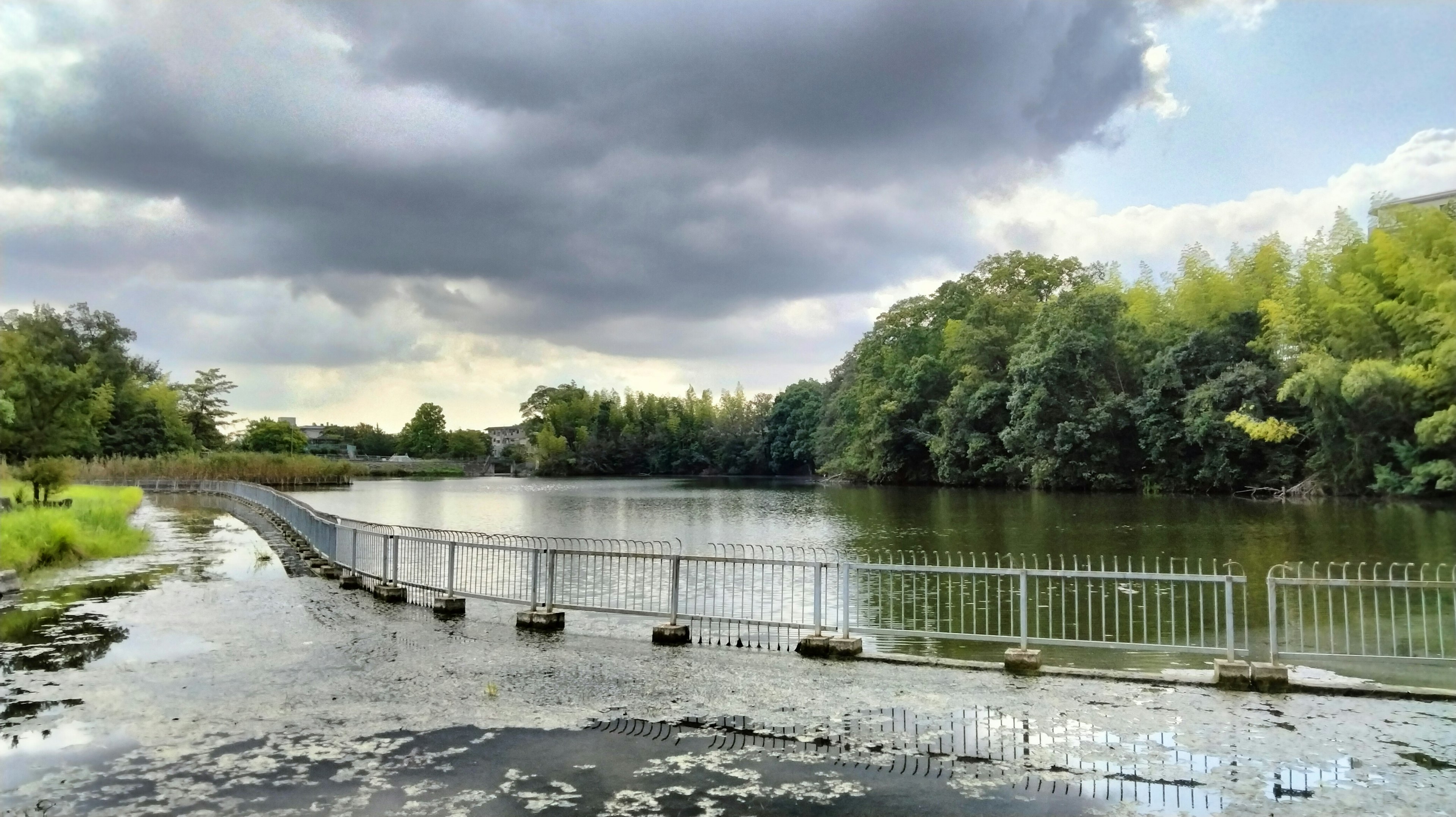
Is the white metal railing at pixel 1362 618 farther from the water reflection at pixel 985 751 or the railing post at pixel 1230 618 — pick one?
the water reflection at pixel 985 751

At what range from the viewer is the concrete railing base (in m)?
10.6

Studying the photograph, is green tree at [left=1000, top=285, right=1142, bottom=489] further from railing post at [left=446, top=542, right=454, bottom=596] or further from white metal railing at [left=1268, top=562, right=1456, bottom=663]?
railing post at [left=446, top=542, right=454, bottom=596]

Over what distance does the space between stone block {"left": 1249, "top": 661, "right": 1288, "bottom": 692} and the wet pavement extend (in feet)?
0.64

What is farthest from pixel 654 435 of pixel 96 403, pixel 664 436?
pixel 96 403

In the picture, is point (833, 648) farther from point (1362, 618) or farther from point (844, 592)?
point (1362, 618)

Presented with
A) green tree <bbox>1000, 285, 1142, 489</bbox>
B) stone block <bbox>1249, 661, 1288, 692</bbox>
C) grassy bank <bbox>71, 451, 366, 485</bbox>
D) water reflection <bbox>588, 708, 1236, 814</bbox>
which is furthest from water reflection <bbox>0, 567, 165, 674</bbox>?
grassy bank <bbox>71, 451, 366, 485</bbox>

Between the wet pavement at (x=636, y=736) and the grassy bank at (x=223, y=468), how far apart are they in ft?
204

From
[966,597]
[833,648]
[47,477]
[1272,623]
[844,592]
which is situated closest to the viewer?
[1272,623]

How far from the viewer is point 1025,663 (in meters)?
9.77

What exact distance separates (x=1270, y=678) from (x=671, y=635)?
6.51 metres

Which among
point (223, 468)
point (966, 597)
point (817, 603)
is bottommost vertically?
point (966, 597)

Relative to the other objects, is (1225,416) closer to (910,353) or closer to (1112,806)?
(910,353)

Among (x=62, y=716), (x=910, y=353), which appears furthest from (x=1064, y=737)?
(x=910, y=353)

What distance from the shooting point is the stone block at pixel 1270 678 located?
8922 mm
